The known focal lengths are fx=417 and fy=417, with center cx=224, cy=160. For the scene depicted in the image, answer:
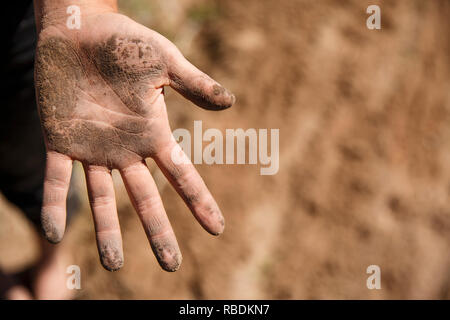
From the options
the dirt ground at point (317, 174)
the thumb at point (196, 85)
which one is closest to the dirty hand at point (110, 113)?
the thumb at point (196, 85)

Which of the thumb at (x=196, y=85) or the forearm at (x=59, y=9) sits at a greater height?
the forearm at (x=59, y=9)

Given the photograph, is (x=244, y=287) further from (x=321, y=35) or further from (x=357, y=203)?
(x=321, y=35)

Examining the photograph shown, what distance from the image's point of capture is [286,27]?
6.15 ft

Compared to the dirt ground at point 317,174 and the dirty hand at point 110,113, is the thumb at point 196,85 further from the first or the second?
the dirt ground at point 317,174

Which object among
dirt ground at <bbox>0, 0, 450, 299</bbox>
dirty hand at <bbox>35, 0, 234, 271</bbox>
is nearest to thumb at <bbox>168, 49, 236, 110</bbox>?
dirty hand at <bbox>35, 0, 234, 271</bbox>

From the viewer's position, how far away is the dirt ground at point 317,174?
158 cm

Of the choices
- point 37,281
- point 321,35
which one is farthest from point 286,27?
point 37,281

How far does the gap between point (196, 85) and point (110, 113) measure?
Result: 205 millimetres

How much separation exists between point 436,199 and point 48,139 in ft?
4.76

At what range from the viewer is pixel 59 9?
3.04 feet

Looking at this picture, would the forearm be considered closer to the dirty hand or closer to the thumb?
the dirty hand

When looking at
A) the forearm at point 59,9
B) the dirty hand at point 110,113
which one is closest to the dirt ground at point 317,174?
the dirty hand at point 110,113

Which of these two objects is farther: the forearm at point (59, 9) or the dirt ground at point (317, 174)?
the dirt ground at point (317, 174)

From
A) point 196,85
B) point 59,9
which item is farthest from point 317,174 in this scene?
point 59,9
